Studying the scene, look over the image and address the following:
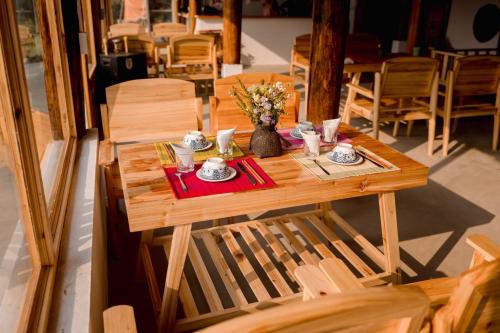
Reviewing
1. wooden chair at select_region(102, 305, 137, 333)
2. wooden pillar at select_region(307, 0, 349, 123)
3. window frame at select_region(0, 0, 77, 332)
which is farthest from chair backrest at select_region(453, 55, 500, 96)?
wooden chair at select_region(102, 305, 137, 333)

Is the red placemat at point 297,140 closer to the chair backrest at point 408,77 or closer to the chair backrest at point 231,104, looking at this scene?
the chair backrest at point 231,104

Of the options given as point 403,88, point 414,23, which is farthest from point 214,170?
point 414,23

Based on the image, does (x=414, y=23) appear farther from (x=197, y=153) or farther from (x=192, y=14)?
(x=197, y=153)

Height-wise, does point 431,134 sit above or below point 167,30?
below

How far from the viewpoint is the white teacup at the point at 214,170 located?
161 centimetres

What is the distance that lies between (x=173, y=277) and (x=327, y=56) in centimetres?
171

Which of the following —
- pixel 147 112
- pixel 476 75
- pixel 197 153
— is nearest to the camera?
pixel 197 153

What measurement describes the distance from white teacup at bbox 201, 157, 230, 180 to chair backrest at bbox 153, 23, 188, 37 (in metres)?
5.93

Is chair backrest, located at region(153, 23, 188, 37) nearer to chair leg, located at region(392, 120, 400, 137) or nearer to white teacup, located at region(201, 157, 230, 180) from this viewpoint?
chair leg, located at region(392, 120, 400, 137)

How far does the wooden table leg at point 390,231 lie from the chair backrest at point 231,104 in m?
0.77

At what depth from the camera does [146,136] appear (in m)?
2.38

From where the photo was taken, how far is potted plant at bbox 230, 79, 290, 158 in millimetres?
1754

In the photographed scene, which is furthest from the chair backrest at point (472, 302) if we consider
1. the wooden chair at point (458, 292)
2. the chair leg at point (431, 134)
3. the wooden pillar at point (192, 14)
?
the wooden pillar at point (192, 14)

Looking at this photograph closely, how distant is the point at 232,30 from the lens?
5.08 meters
